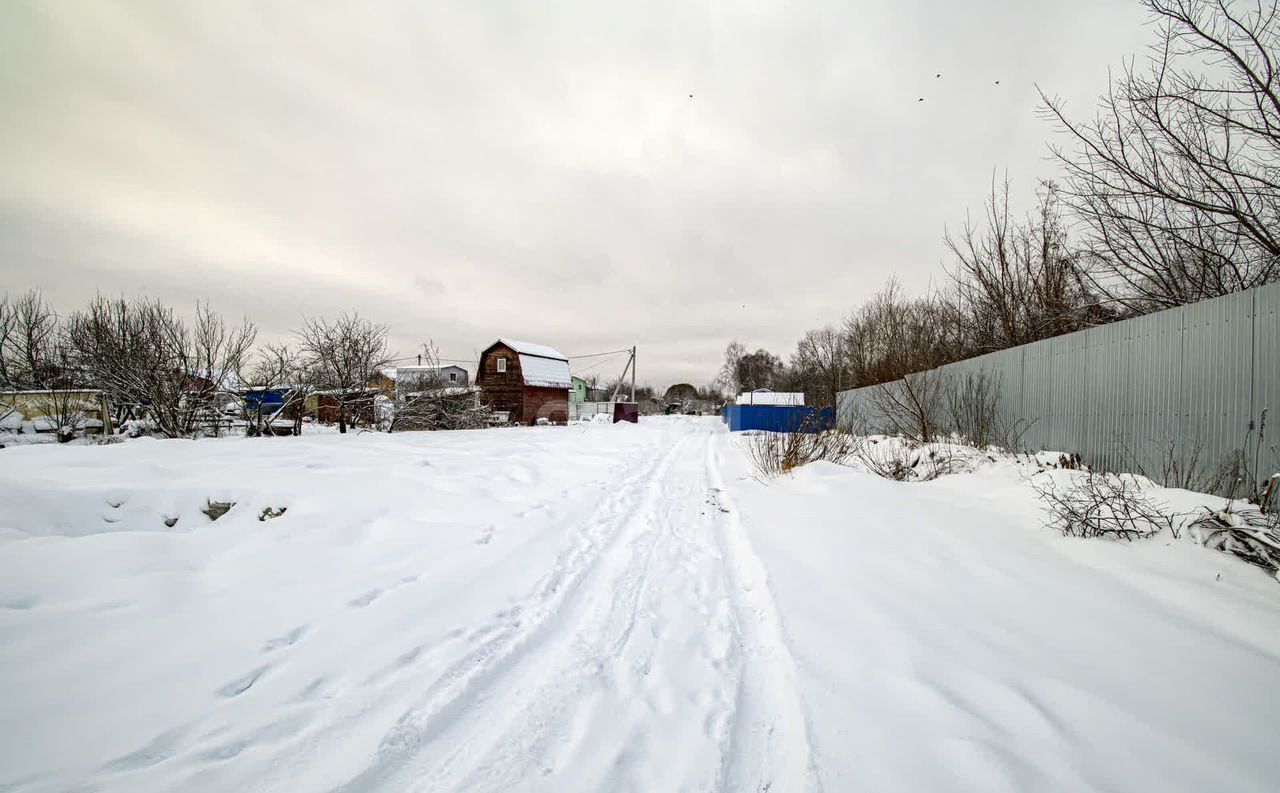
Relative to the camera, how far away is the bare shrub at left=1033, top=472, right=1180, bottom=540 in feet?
11.5

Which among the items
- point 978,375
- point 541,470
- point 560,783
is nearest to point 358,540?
point 560,783

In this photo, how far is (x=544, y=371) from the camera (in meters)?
29.5

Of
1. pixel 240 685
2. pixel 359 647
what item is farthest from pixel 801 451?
pixel 240 685

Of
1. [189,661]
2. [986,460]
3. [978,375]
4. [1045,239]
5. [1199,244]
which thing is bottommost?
[189,661]

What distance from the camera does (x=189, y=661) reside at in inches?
87.8

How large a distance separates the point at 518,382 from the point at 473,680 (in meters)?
26.3

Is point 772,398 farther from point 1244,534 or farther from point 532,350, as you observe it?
point 1244,534

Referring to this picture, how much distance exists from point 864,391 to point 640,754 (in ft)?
53.2

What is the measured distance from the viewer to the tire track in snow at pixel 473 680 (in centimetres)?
179

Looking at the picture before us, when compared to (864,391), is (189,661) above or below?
below

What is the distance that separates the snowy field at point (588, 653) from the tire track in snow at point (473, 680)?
0.6 inches

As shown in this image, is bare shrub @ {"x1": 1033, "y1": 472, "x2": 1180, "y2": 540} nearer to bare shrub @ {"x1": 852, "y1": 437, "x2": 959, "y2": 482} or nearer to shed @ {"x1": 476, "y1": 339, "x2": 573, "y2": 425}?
bare shrub @ {"x1": 852, "y1": 437, "x2": 959, "y2": 482}

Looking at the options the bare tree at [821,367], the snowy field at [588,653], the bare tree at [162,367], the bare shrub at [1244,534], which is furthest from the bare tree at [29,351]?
the bare tree at [821,367]

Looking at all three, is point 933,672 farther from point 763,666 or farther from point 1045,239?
point 1045,239
